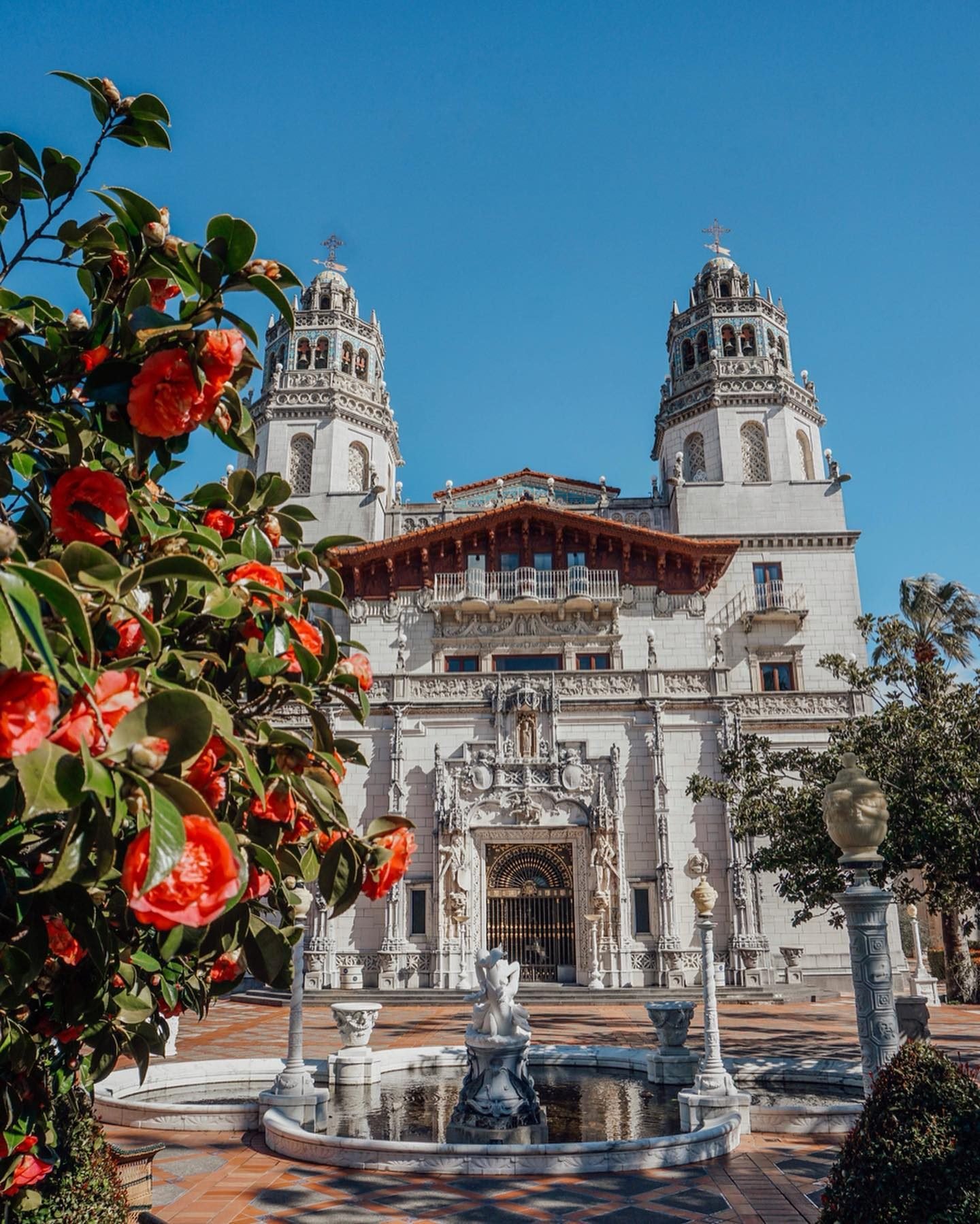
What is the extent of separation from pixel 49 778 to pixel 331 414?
123 feet

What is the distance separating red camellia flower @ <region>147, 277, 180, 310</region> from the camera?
3.14 metres

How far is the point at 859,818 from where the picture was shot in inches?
287

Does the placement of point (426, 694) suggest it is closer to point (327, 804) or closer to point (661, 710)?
point (661, 710)

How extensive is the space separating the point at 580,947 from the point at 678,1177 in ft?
61.3

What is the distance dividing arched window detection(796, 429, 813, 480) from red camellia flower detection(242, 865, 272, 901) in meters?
37.1

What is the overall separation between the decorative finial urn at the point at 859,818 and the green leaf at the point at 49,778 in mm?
6701

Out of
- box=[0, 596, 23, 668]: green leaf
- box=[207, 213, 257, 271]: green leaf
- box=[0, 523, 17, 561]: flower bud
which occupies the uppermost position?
box=[207, 213, 257, 271]: green leaf

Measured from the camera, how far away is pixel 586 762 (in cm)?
2900

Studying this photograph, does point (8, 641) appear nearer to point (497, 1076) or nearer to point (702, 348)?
point (497, 1076)

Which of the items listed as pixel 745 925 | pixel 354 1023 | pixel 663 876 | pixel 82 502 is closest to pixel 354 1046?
pixel 354 1023

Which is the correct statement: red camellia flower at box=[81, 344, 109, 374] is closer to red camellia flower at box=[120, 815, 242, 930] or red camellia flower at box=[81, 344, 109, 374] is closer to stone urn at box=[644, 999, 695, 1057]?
red camellia flower at box=[120, 815, 242, 930]

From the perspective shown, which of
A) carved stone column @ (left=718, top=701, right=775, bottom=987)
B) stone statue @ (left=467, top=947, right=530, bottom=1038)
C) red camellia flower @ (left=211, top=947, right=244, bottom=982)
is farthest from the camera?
carved stone column @ (left=718, top=701, right=775, bottom=987)

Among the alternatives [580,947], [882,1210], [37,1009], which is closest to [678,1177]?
[882,1210]

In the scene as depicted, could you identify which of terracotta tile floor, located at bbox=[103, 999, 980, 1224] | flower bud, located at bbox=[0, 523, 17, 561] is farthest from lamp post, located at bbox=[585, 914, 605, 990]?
flower bud, located at bbox=[0, 523, 17, 561]
